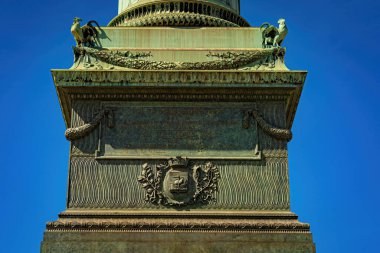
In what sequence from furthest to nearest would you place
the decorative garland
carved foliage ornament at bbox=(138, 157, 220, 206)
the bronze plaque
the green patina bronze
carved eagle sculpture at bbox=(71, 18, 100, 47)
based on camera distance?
carved eagle sculpture at bbox=(71, 18, 100, 47)
the decorative garland
the bronze plaque
carved foliage ornament at bbox=(138, 157, 220, 206)
the green patina bronze

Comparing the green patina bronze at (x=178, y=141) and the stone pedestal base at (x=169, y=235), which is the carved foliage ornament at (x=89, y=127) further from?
the stone pedestal base at (x=169, y=235)

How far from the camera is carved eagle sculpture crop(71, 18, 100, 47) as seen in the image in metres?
22.1

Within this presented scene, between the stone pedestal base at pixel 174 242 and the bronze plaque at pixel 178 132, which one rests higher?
the bronze plaque at pixel 178 132

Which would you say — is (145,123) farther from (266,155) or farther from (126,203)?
(266,155)

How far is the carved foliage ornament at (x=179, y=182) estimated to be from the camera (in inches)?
788

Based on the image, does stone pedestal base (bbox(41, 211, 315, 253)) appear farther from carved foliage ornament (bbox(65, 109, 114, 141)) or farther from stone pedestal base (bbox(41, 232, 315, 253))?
carved foliage ornament (bbox(65, 109, 114, 141))

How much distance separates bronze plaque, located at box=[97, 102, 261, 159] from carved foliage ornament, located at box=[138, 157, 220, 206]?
1.31 feet

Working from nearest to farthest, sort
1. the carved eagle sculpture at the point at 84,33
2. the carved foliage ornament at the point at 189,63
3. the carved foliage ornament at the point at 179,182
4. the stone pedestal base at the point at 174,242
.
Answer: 1. the stone pedestal base at the point at 174,242
2. the carved foliage ornament at the point at 179,182
3. the carved foliage ornament at the point at 189,63
4. the carved eagle sculpture at the point at 84,33

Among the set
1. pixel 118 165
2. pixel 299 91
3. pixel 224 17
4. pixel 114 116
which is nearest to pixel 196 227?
pixel 118 165

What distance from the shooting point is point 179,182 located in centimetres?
2006

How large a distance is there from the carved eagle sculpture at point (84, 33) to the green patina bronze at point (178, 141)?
1.6 inches

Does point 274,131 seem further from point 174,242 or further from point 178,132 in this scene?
point 174,242

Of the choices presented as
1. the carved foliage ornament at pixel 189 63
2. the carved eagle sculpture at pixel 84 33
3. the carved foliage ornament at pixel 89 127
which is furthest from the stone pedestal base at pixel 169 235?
the carved eagle sculpture at pixel 84 33


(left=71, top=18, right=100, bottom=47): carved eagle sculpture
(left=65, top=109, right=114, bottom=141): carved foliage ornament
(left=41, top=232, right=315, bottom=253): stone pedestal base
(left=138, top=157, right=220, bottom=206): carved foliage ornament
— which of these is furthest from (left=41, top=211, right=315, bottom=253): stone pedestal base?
(left=71, top=18, right=100, bottom=47): carved eagle sculpture
